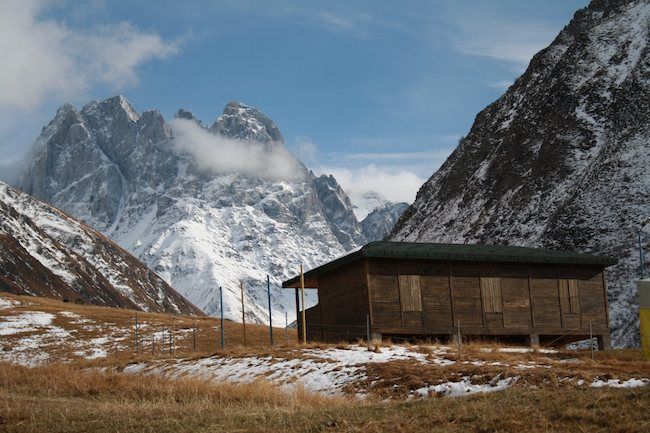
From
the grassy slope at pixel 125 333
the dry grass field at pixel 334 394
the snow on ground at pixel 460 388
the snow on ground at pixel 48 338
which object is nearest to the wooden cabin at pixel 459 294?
the dry grass field at pixel 334 394

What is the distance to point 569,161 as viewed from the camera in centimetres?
8450

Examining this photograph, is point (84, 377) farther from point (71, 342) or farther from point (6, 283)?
point (6, 283)

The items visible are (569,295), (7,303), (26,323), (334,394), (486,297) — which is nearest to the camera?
(334,394)

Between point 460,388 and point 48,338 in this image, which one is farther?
point 48,338

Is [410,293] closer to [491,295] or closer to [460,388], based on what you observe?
[491,295]

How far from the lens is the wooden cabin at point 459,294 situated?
36656mm

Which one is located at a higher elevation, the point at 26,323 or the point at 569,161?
the point at 569,161

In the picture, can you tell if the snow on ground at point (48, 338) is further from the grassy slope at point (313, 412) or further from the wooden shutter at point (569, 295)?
the grassy slope at point (313, 412)

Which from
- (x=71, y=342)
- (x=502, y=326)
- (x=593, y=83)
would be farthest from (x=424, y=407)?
(x=593, y=83)

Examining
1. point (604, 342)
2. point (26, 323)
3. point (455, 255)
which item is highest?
point (455, 255)

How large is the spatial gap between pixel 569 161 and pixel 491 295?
50004 millimetres

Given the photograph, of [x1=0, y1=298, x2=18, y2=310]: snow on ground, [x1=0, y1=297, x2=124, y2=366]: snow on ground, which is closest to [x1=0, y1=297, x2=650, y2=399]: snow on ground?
[x1=0, y1=297, x2=124, y2=366]: snow on ground

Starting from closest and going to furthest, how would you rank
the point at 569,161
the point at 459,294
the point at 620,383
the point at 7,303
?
1. the point at 620,383
2. the point at 459,294
3. the point at 569,161
4. the point at 7,303

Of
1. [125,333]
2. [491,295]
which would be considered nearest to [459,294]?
[491,295]
